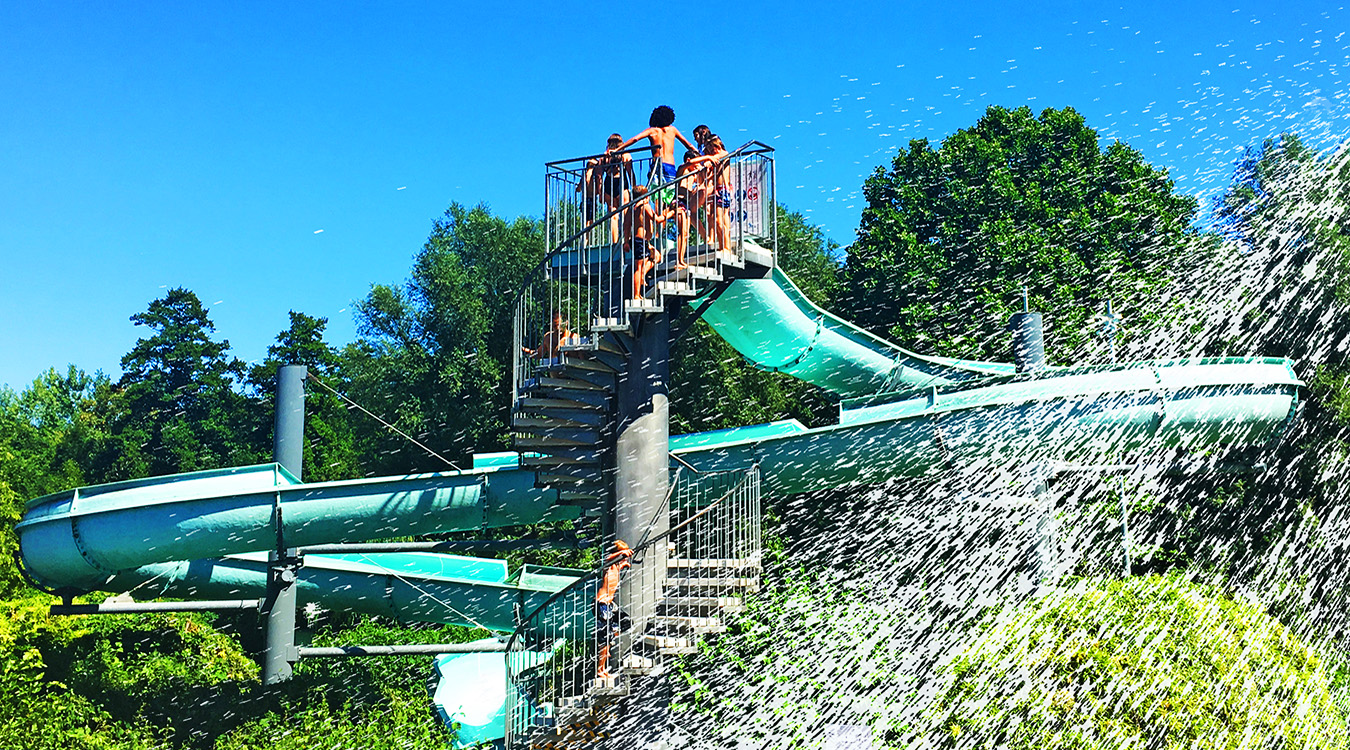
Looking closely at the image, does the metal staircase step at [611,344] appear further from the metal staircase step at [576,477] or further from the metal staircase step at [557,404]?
the metal staircase step at [576,477]

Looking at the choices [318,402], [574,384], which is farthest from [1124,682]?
[318,402]

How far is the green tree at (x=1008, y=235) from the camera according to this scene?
22.5 meters

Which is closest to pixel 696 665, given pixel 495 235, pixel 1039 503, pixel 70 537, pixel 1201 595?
pixel 1201 595

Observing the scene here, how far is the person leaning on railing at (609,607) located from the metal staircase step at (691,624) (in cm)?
29

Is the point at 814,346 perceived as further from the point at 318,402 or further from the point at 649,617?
the point at 318,402

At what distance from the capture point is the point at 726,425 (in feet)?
79.6

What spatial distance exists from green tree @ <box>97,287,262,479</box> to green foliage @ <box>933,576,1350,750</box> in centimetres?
3137

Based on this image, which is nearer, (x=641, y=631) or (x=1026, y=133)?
(x=641, y=631)

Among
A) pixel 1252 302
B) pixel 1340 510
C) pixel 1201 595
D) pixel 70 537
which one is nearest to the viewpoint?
pixel 1201 595

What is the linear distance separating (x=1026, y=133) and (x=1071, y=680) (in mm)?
21859

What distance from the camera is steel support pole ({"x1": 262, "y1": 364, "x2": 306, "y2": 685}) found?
11430mm

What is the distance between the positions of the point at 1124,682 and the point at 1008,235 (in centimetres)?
1807

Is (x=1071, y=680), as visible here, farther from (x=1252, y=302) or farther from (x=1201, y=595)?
(x=1252, y=302)

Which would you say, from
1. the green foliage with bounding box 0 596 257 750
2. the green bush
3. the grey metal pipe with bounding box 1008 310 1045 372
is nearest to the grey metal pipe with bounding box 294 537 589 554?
the green bush
